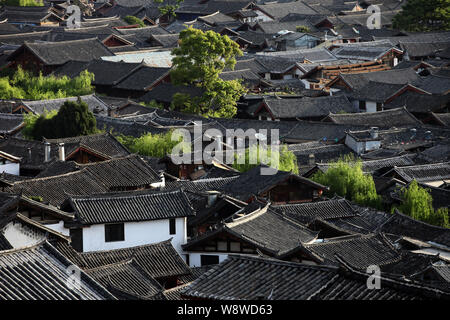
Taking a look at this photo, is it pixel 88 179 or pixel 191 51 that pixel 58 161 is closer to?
pixel 88 179

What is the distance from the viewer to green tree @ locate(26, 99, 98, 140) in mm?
45375

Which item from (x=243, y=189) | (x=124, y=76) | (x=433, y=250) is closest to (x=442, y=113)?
(x=124, y=76)

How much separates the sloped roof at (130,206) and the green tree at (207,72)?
23763mm

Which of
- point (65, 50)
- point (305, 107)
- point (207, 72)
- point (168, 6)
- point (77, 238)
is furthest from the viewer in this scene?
point (168, 6)

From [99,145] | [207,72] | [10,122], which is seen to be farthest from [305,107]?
[99,145]

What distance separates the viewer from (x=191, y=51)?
53.7 m

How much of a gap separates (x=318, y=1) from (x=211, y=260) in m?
86.9

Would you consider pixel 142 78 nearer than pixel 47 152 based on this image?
No

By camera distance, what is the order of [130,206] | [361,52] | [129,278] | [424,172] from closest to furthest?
1. [129,278]
2. [130,206]
3. [424,172]
4. [361,52]

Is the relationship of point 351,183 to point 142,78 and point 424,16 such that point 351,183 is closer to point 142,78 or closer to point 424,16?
point 142,78

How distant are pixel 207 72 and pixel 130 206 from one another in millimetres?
25761

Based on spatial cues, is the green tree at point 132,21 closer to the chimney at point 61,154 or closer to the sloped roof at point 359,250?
the chimney at point 61,154

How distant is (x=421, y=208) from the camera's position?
114ft

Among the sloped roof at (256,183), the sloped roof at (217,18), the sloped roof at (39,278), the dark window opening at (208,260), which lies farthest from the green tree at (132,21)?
the sloped roof at (39,278)
